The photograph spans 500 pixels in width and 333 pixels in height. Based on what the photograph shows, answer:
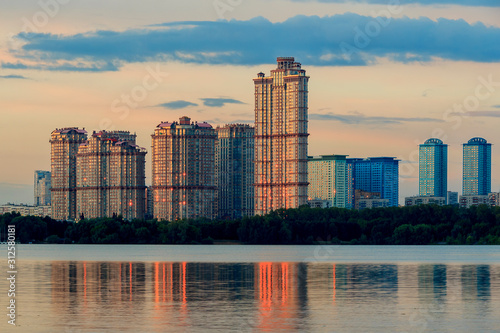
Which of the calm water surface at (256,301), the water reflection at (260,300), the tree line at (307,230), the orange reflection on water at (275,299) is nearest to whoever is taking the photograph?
the calm water surface at (256,301)

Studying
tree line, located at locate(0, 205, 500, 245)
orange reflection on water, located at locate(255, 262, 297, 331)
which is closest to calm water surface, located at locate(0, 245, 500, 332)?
orange reflection on water, located at locate(255, 262, 297, 331)

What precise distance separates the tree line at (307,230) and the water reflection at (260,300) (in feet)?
316

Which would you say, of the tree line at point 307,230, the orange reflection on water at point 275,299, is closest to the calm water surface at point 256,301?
the orange reflection on water at point 275,299

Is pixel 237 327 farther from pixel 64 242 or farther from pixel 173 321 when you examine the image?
pixel 64 242

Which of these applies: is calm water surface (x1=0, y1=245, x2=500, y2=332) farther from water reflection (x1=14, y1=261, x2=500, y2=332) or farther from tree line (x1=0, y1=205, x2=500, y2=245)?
tree line (x1=0, y1=205, x2=500, y2=245)

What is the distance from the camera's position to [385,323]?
41719mm

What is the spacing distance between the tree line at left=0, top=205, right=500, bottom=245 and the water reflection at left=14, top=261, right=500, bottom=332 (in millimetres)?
96285

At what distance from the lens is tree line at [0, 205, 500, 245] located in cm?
17400

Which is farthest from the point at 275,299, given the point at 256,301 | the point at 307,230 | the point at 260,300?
the point at 307,230

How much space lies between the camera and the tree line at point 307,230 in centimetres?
17400

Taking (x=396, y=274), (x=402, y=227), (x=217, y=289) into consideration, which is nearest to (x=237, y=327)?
(x=217, y=289)

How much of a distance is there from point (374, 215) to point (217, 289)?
132692 millimetres

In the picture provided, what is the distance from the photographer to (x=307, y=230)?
177 metres

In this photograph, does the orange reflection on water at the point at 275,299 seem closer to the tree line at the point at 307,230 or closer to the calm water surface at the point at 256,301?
the calm water surface at the point at 256,301
